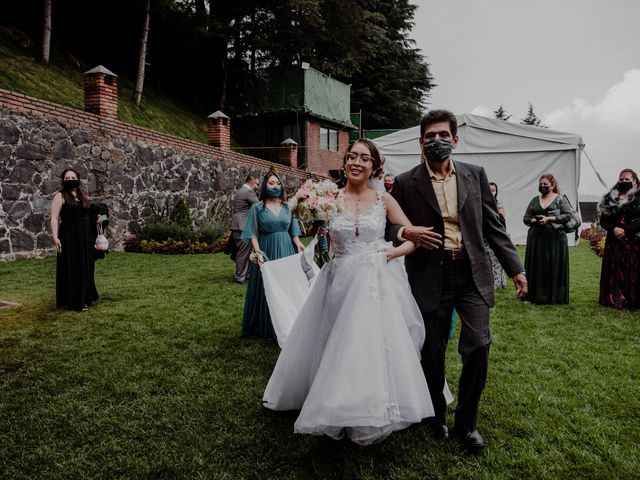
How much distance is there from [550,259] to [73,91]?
53.7 ft

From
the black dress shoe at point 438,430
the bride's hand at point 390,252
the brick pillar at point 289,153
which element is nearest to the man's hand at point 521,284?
the bride's hand at point 390,252

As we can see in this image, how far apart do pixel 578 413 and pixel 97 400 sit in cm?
384

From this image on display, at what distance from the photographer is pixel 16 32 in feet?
60.7

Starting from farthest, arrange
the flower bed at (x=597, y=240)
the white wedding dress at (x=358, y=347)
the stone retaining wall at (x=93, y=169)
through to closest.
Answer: the flower bed at (x=597, y=240) < the stone retaining wall at (x=93, y=169) < the white wedding dress at (x=358, y=347)

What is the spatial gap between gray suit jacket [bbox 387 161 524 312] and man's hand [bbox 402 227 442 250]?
0.51 ft

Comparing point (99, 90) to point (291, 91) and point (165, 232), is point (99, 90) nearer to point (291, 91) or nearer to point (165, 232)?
point (165, 232)

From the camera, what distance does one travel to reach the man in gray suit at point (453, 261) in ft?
11.0

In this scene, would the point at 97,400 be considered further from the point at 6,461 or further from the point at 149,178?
the point at 149,178

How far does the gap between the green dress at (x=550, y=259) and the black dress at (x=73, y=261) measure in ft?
23.4

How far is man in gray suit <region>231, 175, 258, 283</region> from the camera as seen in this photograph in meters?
9.95

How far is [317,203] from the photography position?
143 inches

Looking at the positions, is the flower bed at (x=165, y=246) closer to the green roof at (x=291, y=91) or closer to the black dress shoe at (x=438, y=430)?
the black dress shoe at (x=438, y=430)

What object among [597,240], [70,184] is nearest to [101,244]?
[70,184]

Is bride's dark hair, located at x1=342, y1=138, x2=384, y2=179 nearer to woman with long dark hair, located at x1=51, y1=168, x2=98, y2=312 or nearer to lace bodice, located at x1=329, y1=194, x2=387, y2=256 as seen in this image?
lace bodice, located at x1=329, y1=194, x2=387, y2=256
